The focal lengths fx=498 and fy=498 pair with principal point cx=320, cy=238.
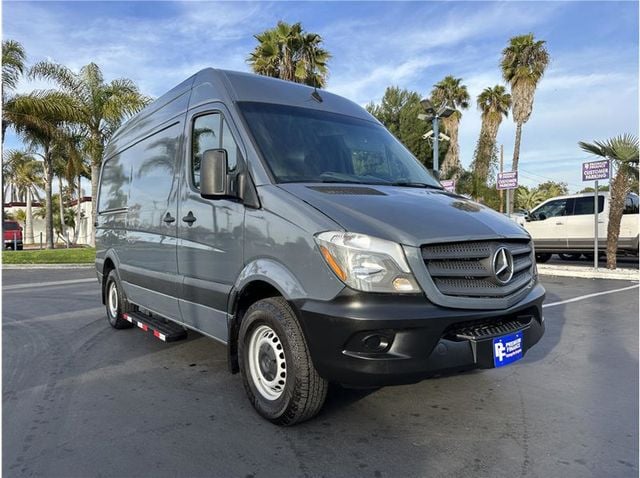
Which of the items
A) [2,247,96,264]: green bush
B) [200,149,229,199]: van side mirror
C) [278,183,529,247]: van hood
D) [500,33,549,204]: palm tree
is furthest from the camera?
[500,33,549,204]: palm tree

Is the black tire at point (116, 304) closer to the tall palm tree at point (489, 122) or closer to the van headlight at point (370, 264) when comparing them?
the van headlight at point (370, 264)

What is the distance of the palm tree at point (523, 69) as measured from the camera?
25891 mm

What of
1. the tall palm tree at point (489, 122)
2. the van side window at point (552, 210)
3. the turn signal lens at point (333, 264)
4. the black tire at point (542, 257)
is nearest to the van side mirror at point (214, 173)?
the turn signal lens at point (333, 264)

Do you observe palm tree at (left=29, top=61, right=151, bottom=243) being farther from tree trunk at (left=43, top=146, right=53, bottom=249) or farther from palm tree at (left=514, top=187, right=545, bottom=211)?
palm tree at (left=514, top=187, right=545, bottom=211)

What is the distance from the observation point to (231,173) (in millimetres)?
3723

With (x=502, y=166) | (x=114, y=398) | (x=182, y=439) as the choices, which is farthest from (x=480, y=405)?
(x=502, y=166)

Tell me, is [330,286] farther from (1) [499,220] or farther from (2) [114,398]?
(2) [114,398]

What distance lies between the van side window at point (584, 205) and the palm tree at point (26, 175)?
34.5 metres

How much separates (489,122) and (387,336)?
31634 millimetres

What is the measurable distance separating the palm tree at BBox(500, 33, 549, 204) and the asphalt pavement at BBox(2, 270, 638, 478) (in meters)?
23.7

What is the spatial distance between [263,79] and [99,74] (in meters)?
21.4

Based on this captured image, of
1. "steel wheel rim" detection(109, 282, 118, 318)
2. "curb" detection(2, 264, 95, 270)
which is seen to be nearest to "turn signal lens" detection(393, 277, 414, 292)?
"steel wheel rim" detection(109, 282, 118, 318)

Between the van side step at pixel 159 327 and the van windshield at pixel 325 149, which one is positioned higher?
the van windshield at pixel 325 149

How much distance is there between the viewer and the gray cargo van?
2926 millimetres
